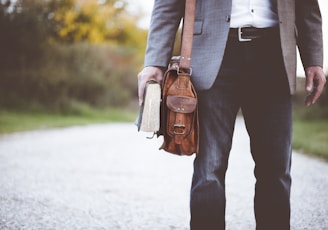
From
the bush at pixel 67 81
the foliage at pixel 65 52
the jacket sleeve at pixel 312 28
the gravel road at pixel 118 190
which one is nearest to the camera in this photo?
the jacket sleeve at pixel 312 28

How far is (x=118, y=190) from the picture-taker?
14.5 ft

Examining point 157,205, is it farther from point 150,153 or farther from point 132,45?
point 132,45

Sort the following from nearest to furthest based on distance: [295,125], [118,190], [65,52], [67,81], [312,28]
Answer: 1. [312,28]
2. [118,190]
3. [295,125]
4. [67,81]
5. [65,52]

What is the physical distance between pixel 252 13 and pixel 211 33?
0.20 metres

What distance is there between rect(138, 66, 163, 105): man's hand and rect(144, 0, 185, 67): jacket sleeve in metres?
0.03

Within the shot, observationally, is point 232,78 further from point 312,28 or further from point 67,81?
point 67,81

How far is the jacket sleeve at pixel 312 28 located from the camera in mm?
2178

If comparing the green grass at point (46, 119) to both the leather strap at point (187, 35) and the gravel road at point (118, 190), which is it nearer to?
the gravel road at point (118, 190)

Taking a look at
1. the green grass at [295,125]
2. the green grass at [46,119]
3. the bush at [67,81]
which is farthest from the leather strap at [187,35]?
the bush at [67,81]

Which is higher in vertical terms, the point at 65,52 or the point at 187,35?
the point at 65,52

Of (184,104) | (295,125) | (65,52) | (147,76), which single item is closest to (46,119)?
(65,52)

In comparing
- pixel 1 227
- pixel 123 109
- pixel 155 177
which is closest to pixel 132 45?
pixel 123 109

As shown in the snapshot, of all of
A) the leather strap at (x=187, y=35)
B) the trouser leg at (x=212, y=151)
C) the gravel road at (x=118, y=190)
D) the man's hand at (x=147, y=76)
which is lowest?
the gravel road at (x=118, y=190)

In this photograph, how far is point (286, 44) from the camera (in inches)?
81.3
